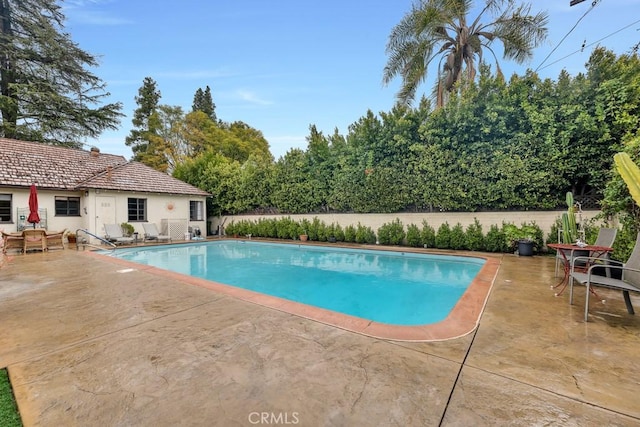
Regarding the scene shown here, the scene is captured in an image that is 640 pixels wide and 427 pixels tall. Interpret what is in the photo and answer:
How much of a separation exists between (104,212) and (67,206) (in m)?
1.74

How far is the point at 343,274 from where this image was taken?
8.07 meters

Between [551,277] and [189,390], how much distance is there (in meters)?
6.79

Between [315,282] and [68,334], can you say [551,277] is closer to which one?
[315,282]

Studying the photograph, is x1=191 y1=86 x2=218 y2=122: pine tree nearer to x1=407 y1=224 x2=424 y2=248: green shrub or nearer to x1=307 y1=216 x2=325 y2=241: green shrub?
x1=307 y1=216 x2=325 y2=241: green shrub

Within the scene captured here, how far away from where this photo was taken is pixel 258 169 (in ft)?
53.7

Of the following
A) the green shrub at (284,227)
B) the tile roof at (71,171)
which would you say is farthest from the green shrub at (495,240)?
the tile roof at (71,171)

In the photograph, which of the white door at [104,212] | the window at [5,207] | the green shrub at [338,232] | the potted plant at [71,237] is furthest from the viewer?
the green shrub at [338,232]

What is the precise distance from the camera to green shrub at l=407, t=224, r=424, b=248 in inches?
438

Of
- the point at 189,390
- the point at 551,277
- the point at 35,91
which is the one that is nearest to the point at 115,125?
the point at 35,91

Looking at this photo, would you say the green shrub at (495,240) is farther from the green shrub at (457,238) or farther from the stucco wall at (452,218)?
the green shrub at (457,238)

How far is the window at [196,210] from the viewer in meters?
17.3

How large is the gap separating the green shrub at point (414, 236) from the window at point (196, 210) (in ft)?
42.0

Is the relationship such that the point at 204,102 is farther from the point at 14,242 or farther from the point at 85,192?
the point at 14,242
